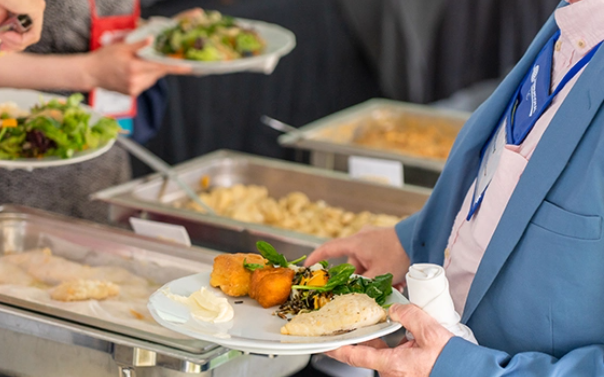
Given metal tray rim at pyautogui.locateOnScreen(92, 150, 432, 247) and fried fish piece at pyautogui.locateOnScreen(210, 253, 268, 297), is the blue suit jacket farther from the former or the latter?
metal tray rim at pyautogui.locateOnScreen(92, 150, 432, 247)

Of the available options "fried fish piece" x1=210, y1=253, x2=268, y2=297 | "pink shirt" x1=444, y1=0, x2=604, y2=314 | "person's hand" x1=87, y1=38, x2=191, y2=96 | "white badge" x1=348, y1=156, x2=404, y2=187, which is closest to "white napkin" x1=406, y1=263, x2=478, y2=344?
"pink shirt" x1=444, y1=0, x2=604, y2=314

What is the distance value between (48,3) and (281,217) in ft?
2.71

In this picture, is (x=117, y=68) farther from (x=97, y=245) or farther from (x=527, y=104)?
(x=527, y=104)

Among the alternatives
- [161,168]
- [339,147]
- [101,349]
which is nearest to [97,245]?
[101,349]

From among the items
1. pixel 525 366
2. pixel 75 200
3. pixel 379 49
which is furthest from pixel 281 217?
pixel 379 49

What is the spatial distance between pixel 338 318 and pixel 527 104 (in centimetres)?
41

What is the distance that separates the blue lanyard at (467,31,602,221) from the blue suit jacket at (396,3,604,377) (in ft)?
0.22

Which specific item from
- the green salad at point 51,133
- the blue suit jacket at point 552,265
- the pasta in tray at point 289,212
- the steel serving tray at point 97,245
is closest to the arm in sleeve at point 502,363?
the blue suit jacket at point 552,265

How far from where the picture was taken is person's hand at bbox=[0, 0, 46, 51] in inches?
43.4

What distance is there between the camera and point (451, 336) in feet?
3.24

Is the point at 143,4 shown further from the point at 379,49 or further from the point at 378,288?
the point at 378,288

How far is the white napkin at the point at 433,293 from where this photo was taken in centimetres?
99

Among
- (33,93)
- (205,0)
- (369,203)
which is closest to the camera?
(33,93)

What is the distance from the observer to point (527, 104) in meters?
1.11
